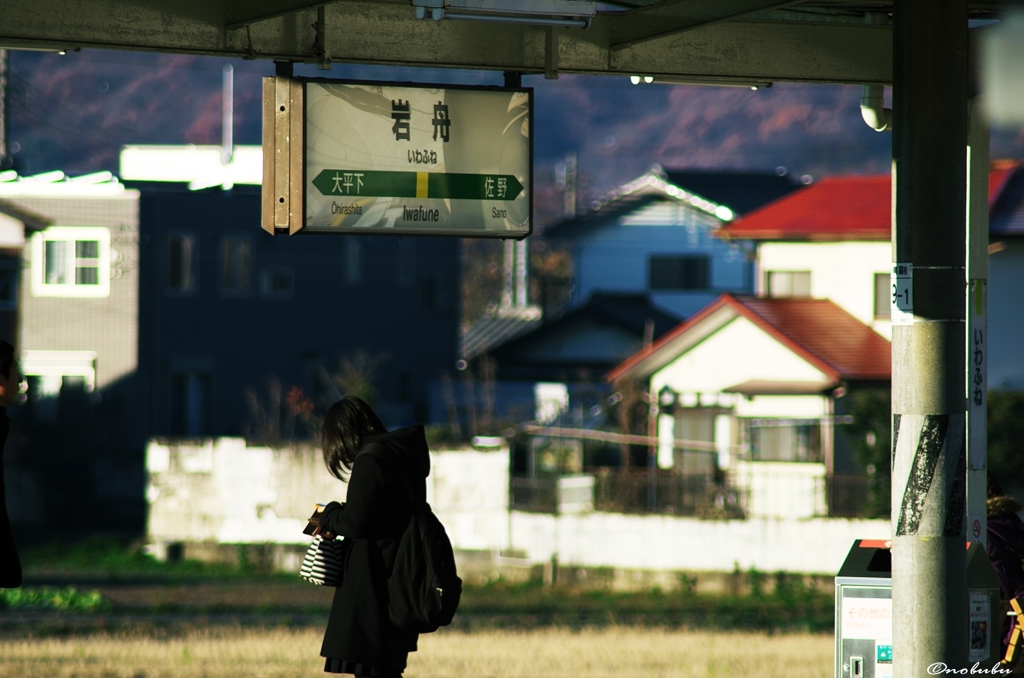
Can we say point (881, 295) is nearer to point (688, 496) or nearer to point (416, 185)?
point (688, 496)

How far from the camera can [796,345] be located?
28.6 m

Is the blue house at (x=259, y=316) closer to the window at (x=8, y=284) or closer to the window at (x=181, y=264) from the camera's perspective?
the window at (x=181, y=264)

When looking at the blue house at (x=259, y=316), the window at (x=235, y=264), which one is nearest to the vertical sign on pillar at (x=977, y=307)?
the blue house at (x=259, y=316)

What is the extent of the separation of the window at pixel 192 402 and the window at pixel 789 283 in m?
14.9

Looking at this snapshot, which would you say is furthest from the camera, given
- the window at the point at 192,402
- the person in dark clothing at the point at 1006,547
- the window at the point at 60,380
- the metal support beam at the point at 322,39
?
the window at the point at 192,402

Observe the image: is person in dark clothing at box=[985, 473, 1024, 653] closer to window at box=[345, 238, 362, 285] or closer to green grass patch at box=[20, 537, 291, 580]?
green grass patch at box=[20, 537, 291, 580]

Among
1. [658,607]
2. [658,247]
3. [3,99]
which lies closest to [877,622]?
[658,607]

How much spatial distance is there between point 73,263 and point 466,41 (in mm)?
29935

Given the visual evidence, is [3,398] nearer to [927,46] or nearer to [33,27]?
[33,27]

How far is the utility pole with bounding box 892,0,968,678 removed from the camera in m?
6.79

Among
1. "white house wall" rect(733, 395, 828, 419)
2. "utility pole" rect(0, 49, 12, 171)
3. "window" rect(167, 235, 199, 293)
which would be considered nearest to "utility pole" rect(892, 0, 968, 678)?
"white house wall" rect(733, 395, 828, 419)

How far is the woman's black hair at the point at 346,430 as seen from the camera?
20.8 feet

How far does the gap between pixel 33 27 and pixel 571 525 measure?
1996 cm

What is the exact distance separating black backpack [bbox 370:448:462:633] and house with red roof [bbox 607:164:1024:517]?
67.8 feet
